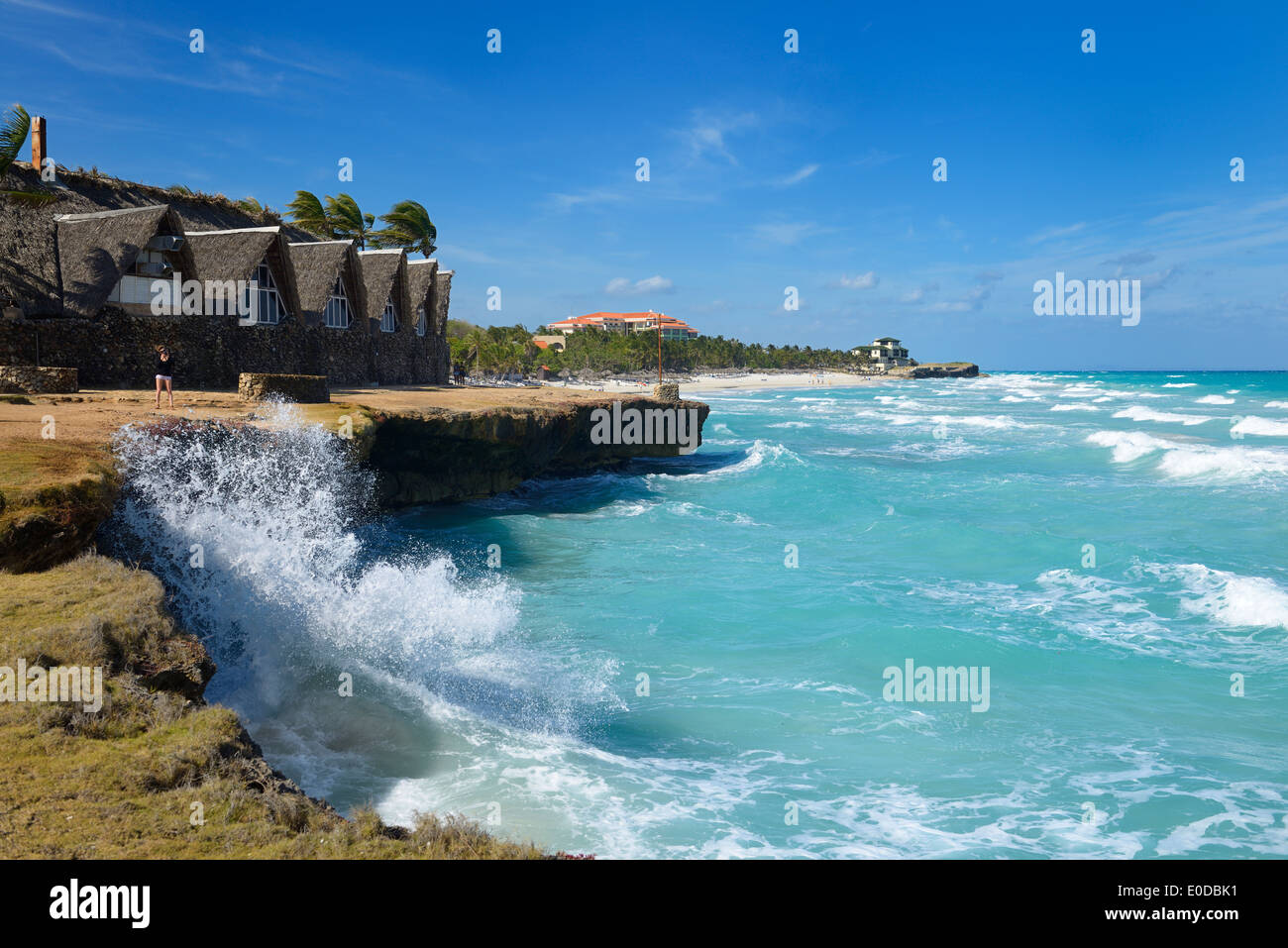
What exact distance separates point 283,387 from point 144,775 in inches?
659

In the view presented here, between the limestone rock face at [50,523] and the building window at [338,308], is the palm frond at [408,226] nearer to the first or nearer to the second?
the building window at [338,308]

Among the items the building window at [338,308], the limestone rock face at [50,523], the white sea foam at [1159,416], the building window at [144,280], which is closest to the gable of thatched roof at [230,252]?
the building window at [144,280]

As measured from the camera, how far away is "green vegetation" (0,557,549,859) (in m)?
4.78

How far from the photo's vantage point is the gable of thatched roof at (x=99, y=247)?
2345cm

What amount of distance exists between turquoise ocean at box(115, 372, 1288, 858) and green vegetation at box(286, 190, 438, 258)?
36.0 metres

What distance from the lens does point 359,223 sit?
54406mm

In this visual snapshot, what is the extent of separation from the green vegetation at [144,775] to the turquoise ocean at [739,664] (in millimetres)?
2000

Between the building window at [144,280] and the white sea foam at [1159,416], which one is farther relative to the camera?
the white sea foam at [1159,416]

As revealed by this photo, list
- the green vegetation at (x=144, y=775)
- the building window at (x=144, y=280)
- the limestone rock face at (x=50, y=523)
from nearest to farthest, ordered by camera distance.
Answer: the green vegetation at (x=144, y=775) → the limestone rock face at (x=50, y=523) → the building window at (x=144, y=280)

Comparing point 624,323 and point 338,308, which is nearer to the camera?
point 338,308

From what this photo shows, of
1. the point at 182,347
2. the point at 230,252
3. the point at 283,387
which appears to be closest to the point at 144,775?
the point at 283,387

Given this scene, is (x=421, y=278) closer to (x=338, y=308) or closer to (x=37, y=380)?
(x=338, y=308)

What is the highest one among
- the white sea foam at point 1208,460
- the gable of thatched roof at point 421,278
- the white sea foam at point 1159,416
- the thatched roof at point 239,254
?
the gable of thatched roof at point 421,278

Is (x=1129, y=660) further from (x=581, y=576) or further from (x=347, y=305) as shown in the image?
(x=347, y=305)
